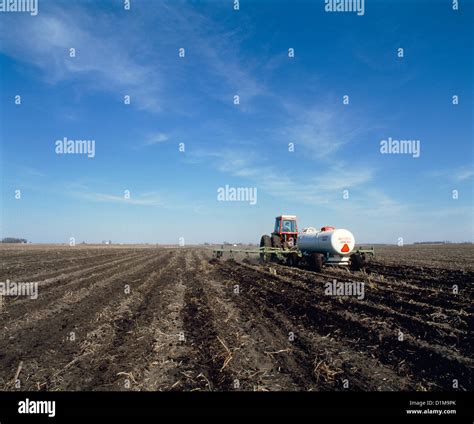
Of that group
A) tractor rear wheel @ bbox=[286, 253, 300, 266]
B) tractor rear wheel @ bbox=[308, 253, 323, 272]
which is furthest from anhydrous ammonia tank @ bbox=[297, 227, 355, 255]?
tractor rear wheel @ bbox=[286, 253, 300, 266]

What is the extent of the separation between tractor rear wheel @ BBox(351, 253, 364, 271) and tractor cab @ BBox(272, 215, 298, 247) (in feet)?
18.4

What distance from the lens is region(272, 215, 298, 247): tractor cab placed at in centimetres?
2227

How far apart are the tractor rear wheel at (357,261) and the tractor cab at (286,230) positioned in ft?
18.4

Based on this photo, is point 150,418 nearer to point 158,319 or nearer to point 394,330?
point 158,319

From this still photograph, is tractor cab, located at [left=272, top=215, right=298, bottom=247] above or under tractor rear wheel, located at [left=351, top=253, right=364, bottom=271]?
above

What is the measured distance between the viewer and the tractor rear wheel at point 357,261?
669 inches

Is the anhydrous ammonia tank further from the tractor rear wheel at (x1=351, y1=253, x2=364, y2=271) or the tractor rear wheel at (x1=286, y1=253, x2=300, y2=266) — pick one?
the tractor rear wheel at (x1=286, y1=253, x2=300, y2=266)

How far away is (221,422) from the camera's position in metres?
4.11

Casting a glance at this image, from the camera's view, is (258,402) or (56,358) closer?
A: (258,402)

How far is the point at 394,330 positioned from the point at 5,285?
15.2 meters

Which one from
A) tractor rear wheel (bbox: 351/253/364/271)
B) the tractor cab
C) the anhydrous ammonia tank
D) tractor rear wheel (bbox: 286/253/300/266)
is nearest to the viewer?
the anhydrous ammonia tank

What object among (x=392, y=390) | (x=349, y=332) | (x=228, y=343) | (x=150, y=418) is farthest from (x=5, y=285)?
(x=392, y=390)

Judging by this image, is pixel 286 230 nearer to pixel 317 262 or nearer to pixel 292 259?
pixel 292 259

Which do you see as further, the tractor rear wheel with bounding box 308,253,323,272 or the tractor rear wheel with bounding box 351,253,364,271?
the tractor rear wheel with bounding box 351,253,364,271
